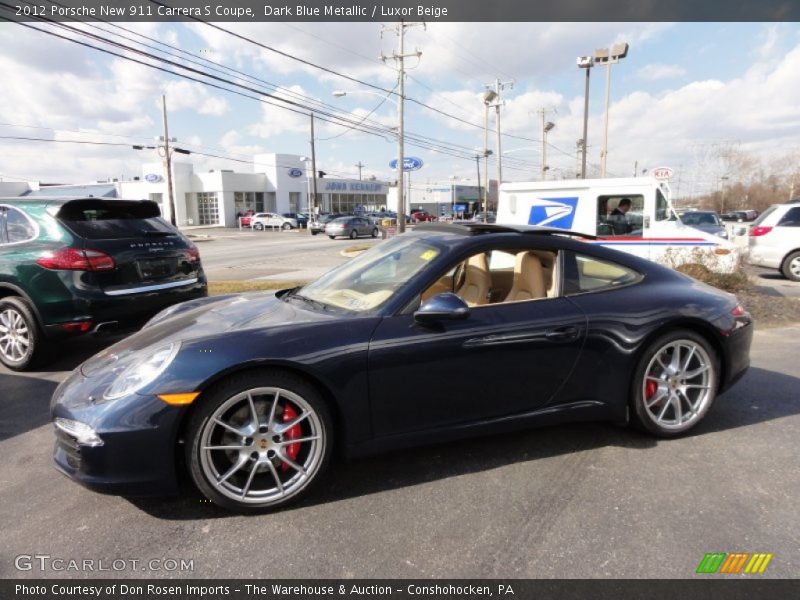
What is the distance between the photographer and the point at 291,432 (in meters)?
2.69

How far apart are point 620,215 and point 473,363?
9124 millimetres

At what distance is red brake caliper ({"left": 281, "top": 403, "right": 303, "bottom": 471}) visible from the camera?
268 centimetres

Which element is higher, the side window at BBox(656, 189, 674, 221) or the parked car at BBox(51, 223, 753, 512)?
the side window at BBox(656, 189, 674, 221)

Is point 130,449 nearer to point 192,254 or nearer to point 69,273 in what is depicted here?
point 69,273

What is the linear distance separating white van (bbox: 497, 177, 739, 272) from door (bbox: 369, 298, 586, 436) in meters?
7.82

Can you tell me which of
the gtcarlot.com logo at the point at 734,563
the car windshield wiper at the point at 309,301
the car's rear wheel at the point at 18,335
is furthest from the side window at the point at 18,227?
the gtcarlot.com logo at the point at 734,563

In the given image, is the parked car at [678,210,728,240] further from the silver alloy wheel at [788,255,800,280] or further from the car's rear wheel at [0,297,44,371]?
the car's rear wheel at [0,297,44,371]

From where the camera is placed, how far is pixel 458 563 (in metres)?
2.26

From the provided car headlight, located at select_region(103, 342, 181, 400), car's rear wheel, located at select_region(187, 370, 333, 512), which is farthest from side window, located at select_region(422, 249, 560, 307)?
car headlight, located at select_region(103, 342, 181, 400)

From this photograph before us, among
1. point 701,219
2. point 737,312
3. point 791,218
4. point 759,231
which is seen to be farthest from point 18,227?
point 701,219

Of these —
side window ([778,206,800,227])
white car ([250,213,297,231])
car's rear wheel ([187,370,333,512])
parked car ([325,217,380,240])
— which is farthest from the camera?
white car ([250,213,297,231])

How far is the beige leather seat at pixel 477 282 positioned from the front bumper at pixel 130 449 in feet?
6.71

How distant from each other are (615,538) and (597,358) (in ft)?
3.59

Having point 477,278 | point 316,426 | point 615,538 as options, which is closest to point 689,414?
point 615,538
